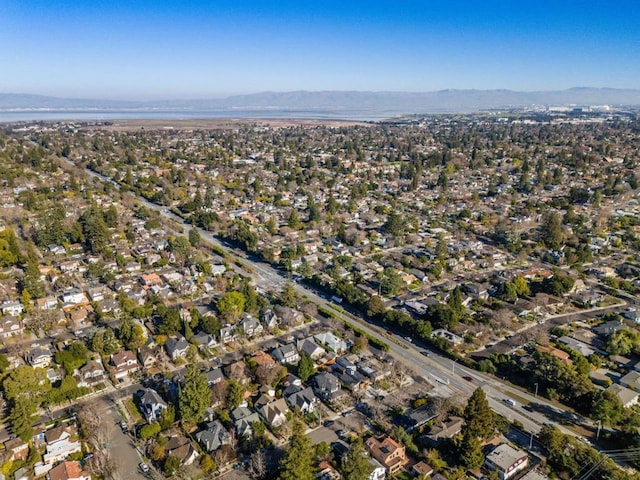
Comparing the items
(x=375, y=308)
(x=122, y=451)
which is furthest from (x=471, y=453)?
(x=122, y=451)

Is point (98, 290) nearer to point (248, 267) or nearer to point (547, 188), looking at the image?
point (248, 267)

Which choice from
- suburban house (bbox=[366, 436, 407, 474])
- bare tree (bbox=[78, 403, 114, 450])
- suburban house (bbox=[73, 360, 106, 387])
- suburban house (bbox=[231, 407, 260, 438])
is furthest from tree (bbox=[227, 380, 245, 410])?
suburban house (bbox=[73, 360, 106, 387])

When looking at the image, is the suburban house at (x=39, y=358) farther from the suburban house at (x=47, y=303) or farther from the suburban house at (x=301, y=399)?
the suburban house at (x=301, y=399)

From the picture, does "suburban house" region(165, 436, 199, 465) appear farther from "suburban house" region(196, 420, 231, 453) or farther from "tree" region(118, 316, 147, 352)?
"tree" region(118, 316, 147, 352)

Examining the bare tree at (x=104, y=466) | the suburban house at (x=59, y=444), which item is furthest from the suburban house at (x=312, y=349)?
the suburban house at (x=59, y=444)

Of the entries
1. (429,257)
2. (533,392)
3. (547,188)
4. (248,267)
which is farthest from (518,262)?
(547,188)

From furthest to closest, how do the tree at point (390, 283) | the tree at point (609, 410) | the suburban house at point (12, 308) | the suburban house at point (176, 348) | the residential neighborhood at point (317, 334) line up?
the tree at point (390, 283) < the suburban house at point (12, 308) < the suburban house at point (176, 348) < the tree at point (609, 410) < the residential neighborhood at point (317, 334)
